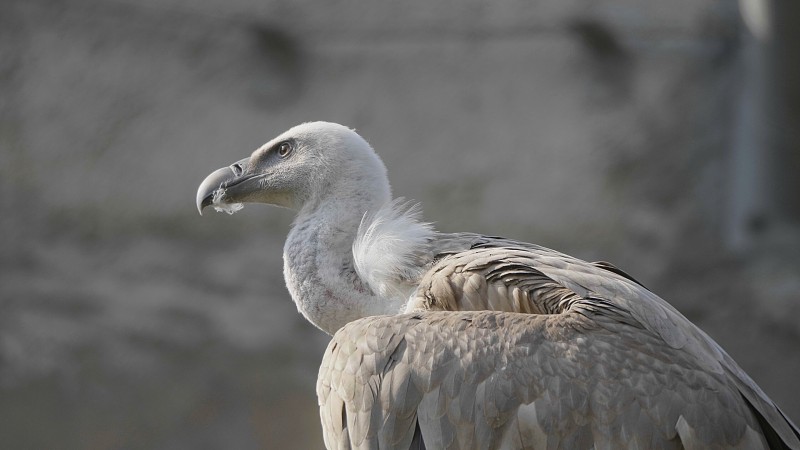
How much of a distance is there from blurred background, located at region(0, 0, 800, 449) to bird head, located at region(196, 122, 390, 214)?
3.43m

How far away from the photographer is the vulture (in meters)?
3.44

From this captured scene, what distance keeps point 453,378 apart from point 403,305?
602 millimetres

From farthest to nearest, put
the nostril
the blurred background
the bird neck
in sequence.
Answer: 1. the blurred background
2. the nostril
3. the bird neck

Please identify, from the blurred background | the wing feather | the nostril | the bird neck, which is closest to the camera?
the wing feather

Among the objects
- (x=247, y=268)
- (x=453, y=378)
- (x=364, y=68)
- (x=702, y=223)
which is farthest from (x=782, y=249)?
(x=453, y=378)

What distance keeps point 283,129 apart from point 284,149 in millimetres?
3599

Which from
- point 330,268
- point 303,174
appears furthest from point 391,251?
point 303,174

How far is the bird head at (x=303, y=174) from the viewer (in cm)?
449

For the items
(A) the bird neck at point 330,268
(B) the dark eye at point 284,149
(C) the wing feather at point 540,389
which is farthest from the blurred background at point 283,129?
(C) the wing feather at point 540,389

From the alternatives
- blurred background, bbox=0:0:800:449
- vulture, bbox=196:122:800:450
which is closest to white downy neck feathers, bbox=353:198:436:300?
vulture, bbox=196:122:800:450

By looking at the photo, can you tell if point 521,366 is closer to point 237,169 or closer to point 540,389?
point 540,389

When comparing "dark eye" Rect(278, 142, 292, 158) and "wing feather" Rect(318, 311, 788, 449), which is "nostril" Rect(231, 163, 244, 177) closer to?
"dark eye" Rect(278, 142, 292, 158)

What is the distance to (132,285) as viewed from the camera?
27.9 feet

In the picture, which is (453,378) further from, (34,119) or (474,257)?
(34,119)
